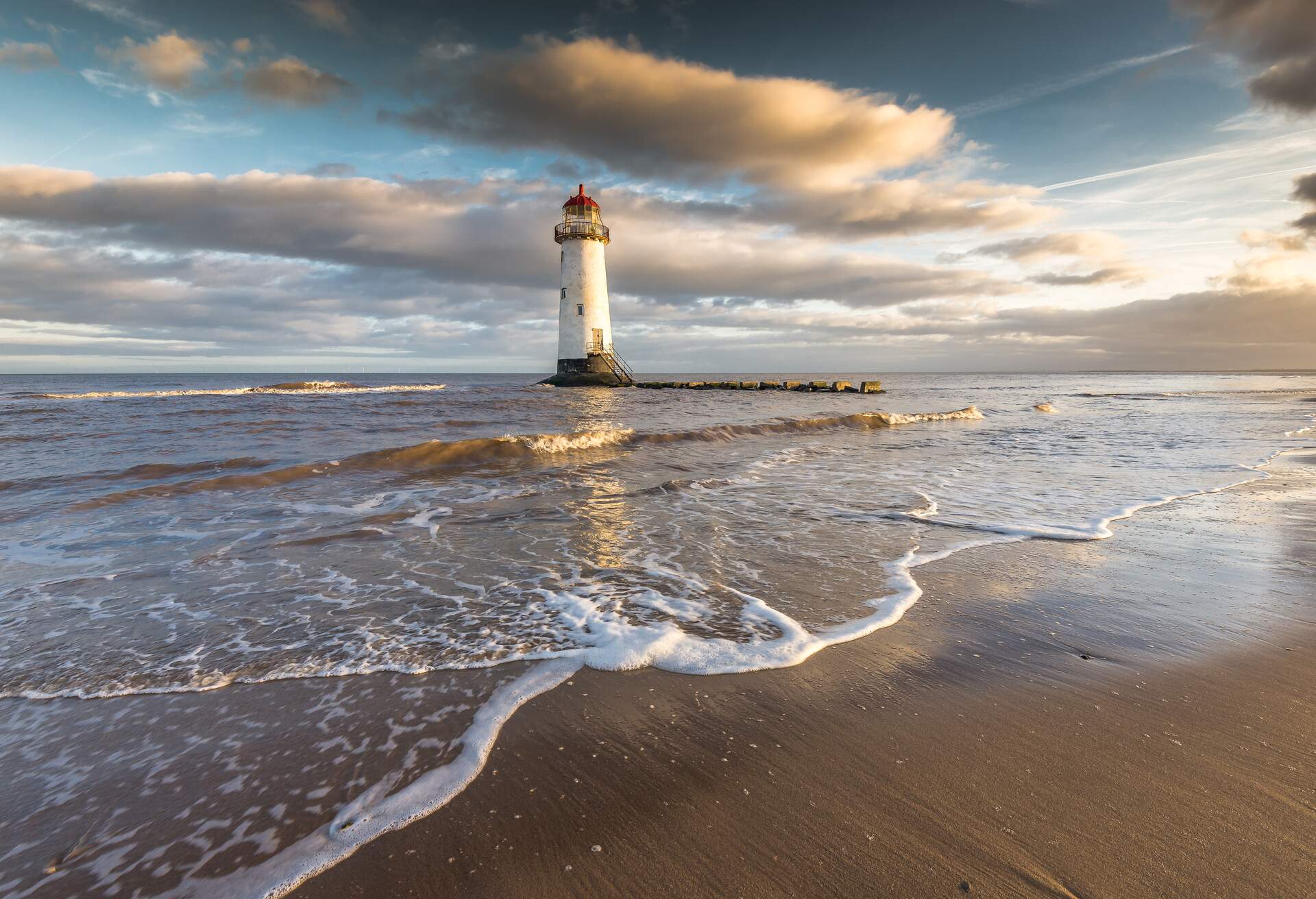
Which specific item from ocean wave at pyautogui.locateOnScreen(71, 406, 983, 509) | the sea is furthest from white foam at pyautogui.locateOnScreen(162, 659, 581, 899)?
ocean wave at pyautogui.locateOnScreen(71, 406, 983, 509)

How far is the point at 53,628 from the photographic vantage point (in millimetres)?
3949

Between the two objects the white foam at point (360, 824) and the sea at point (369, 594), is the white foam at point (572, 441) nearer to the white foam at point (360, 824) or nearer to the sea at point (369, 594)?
the sea at point (369, 594)

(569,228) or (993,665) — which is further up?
(569,228)

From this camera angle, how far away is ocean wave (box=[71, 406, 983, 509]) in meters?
9.08

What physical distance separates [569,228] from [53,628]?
34.4 metres

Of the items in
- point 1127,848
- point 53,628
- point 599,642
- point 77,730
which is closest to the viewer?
point 1127,848

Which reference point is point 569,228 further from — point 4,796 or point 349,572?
point 4,796

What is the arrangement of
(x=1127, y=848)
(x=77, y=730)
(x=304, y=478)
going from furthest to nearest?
1. (x=304, y=478)
2. (x=77, y=730)
3. (x=1127, y=848)

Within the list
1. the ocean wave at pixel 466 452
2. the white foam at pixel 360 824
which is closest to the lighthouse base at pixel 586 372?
the ocean wave at pixel 466 452

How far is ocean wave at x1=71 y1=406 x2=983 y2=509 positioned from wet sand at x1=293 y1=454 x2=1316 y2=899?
29.2ft

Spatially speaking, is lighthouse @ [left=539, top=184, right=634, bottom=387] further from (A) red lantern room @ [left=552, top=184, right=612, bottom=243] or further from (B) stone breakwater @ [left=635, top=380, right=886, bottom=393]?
(B) stone breakwater @ [left=635, top=380, right=886, bottom=393]

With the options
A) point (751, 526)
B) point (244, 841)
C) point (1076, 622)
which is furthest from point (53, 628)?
point (1076, 622)

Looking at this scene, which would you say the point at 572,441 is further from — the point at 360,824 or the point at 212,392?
the point at 212,392

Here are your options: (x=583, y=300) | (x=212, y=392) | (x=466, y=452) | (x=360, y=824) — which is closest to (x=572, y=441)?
(x=466, y=452)
